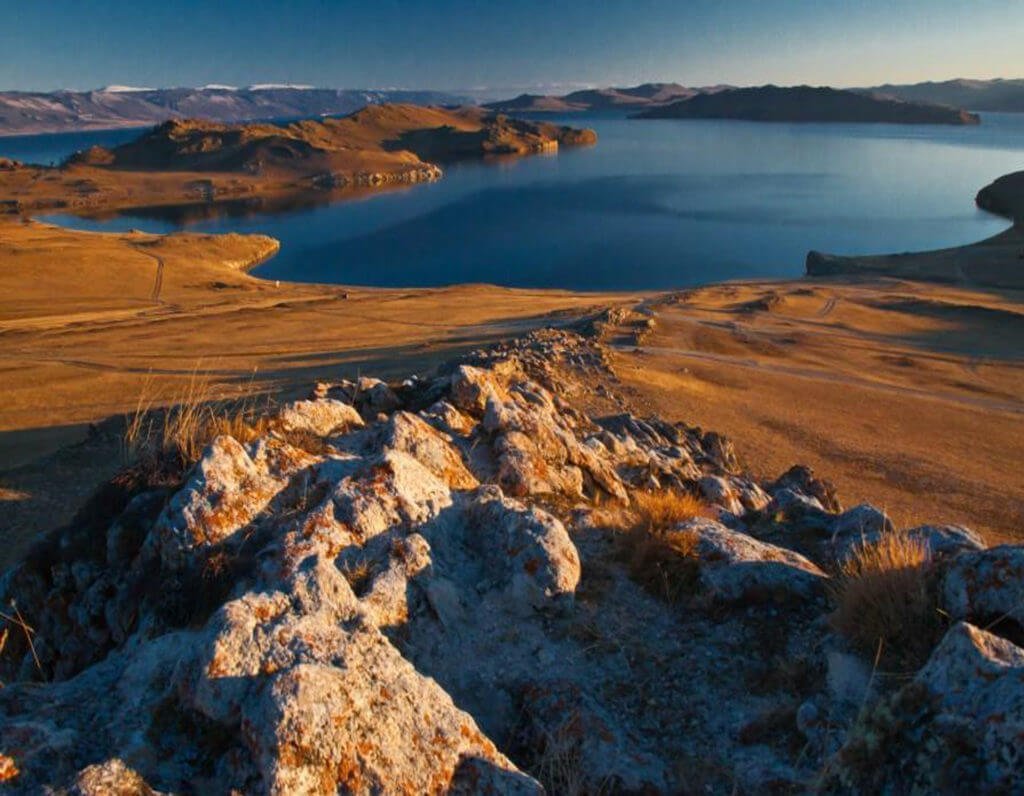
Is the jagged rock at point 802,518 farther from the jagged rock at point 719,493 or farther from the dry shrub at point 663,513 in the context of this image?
the dry shrub at point 663,513

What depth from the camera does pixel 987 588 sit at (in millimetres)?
4426

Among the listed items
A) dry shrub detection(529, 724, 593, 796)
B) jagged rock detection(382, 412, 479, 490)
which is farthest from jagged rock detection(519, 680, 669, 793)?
jagged rock detection(382, 412, 479, 490)

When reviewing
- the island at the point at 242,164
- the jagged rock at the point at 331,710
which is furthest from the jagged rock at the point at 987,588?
the island at the point at 242,164

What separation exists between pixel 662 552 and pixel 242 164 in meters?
128

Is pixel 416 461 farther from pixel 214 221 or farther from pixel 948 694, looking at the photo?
pixel 214 221

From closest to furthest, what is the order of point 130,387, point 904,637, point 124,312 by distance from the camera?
point 904,637
point 130,387
point 124,312

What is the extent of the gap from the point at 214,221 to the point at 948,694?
88.0 metres

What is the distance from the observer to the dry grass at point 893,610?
4.38 meters

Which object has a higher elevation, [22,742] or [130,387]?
[22,742]

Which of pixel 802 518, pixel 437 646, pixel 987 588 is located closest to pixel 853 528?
pixel 802 518

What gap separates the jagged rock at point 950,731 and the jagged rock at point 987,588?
43.4 inches

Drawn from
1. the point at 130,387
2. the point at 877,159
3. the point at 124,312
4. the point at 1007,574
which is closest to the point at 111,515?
the point at 1007,574

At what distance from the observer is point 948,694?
3.16m

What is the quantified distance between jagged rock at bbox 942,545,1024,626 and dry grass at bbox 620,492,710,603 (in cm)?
177
